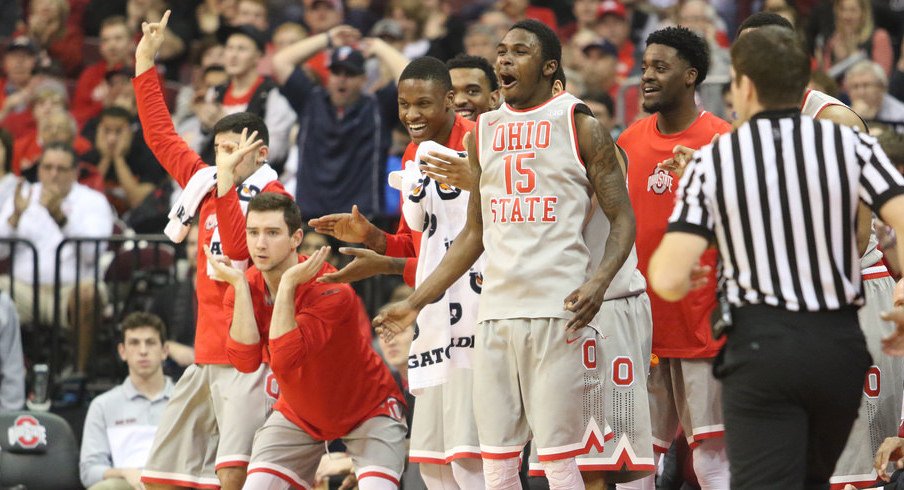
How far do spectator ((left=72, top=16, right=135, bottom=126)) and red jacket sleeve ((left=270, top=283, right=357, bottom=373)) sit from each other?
7361mm

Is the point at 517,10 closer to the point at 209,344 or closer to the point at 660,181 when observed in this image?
the point at 209,344

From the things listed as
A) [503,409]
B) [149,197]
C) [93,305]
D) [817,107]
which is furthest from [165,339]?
[817,107]

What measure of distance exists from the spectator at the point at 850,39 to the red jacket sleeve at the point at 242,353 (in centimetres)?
651

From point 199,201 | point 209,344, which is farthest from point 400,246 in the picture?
point 209,344

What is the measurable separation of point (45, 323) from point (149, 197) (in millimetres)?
1598

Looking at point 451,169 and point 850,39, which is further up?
point 850,39

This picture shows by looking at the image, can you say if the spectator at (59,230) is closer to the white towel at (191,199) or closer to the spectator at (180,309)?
the spectator at (180,309)

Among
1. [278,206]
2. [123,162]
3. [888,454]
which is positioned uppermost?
[123,162]

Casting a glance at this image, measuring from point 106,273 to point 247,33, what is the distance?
2.39 metres

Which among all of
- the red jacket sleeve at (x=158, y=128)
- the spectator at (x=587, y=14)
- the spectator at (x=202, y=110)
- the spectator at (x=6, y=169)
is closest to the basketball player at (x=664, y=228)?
the red jacket sleeve at (x=158, y=128)

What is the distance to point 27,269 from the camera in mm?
10648

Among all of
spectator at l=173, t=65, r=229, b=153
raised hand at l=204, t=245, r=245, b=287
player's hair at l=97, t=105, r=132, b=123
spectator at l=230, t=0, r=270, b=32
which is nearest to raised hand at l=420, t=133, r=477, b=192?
raised hand at l=204, t=245, r=245, b=287

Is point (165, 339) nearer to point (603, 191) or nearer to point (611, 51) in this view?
point (603, 191)

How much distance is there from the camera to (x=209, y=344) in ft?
24.2
